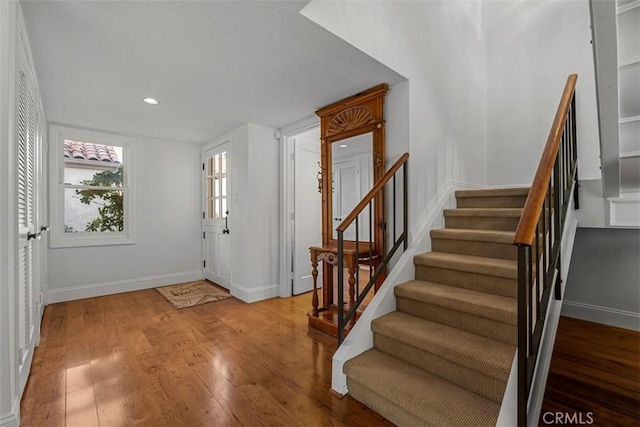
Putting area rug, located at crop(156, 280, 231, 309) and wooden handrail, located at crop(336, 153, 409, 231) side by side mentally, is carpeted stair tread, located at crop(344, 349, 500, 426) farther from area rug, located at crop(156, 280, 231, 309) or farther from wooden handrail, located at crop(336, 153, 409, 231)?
area rug, located at crop(156, 280, 231, 309)

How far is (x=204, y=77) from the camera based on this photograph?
2.55 metres

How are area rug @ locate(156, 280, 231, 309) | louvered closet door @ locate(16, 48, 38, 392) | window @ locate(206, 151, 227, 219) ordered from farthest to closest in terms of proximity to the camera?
window @ locate(206, 151, 227, 219), area rug @ locate(156, 280, 231, 309), louvered closet door @ locate(16, 48, 38, 392)

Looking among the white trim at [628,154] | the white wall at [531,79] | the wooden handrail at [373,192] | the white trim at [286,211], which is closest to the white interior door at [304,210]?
the white trim at [286,211]

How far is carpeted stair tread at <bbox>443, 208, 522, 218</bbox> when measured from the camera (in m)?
2.46

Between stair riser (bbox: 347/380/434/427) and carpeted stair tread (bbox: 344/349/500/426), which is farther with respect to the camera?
stair riser (bbox: 347/380/434/427)

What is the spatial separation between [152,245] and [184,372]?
2.85m

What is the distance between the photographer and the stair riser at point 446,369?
1522 millimetres

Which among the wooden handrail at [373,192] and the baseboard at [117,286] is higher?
the wooden handrail at [373,192]

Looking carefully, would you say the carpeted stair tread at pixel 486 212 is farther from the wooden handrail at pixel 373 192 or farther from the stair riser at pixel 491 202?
the wooden handrail at pixel 373 192

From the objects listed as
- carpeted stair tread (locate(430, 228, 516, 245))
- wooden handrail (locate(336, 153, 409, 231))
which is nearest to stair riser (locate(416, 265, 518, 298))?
carpeted stair tread (locate(430, 228, 516, 245))

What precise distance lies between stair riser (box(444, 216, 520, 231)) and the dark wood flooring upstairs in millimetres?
1030

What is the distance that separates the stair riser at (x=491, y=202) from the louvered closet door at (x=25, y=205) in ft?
11.2

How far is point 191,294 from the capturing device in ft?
13.2

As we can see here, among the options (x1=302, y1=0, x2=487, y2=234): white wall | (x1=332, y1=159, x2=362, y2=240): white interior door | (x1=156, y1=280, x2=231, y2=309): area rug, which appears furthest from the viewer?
(x1=156, y1=280, x2=231, y2=309): area rug
